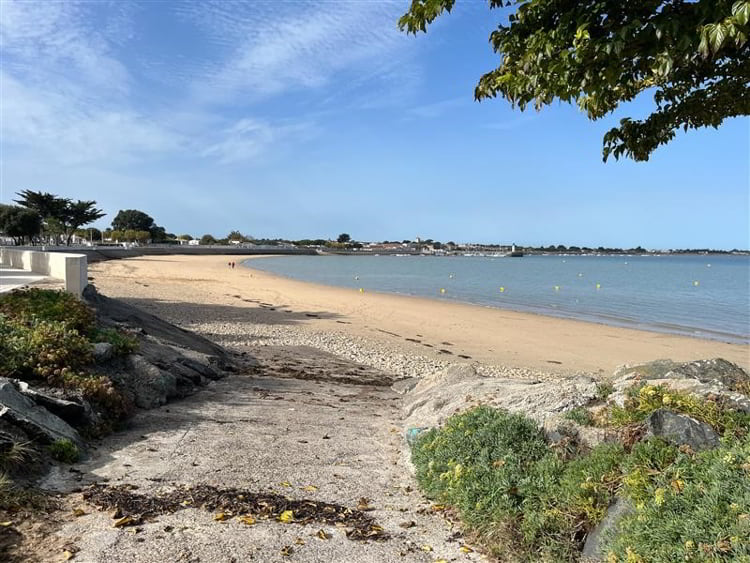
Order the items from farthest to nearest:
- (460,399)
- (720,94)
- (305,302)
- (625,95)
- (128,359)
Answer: (305,302)
(128,359)
(460,399)
(625,95)
(720,94)

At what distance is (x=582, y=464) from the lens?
367 centimetres

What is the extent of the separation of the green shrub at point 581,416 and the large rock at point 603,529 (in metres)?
1.00

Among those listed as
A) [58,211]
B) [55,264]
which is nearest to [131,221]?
[58,211]

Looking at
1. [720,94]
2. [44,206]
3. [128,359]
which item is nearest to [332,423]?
[128,359]

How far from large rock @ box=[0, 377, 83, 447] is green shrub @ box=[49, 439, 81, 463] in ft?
0.24

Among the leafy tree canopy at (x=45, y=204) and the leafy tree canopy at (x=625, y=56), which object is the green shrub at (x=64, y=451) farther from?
the leafy tree canopy at (x=45, y=204)

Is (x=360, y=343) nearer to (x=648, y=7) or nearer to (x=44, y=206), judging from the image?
(x=648, y=7)

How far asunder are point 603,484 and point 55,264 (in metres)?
19.1

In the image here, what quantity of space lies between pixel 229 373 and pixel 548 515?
7.42 metres

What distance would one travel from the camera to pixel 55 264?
18.2 meters

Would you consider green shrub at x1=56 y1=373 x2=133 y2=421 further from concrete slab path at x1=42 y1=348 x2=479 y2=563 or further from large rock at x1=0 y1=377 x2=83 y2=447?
large rock at x1=0 y1=377 x2=83 y2=447

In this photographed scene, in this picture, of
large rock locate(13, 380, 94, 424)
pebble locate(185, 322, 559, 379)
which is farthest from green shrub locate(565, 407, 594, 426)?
pebble locate(185, 322, 559, 379)

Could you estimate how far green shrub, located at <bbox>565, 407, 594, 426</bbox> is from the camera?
4.29m

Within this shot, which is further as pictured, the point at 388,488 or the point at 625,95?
the point at 625,95
